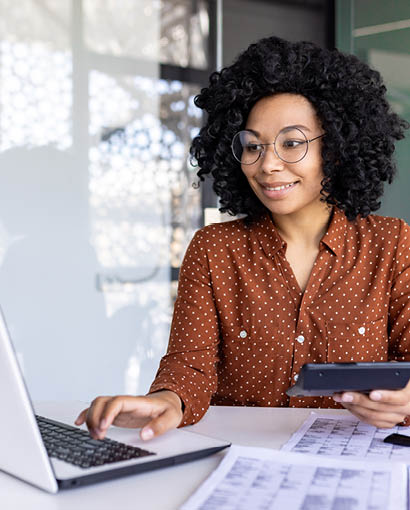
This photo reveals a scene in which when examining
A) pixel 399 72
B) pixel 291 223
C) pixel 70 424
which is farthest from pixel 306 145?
pixel 399 72

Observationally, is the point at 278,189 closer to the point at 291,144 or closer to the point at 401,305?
the point at 291,144

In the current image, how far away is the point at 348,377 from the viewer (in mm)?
1103

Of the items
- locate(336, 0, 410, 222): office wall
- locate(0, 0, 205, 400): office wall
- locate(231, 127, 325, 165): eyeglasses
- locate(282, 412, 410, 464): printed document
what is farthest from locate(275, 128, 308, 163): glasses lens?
locate(336, 0, 410, 222): office wall

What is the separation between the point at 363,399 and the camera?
3.87 feet

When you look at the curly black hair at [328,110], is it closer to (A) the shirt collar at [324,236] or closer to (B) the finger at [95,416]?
(A) the shirt collar at [324,236]

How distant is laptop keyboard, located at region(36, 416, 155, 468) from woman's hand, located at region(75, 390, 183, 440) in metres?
0.02

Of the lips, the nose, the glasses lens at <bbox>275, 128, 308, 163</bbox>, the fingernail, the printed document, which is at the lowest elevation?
the printed document

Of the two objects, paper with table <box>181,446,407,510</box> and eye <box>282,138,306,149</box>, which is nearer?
paper with table <box>181,446,407,510</box>

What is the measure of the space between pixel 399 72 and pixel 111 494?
3433mm

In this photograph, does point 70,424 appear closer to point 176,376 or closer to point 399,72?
point 176,376

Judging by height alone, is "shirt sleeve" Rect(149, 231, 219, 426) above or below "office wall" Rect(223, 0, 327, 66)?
below

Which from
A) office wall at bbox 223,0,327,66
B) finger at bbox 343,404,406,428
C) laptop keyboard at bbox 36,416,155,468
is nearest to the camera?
laptop keyboard at bbox 36,416,155,468

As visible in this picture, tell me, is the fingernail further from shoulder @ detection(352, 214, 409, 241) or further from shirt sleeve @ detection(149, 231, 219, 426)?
shoulder @ detection(352, 214, 409, 241)

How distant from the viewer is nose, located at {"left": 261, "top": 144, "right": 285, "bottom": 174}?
1.65m
